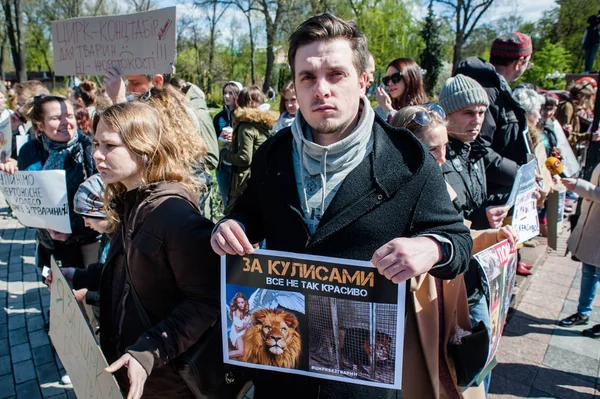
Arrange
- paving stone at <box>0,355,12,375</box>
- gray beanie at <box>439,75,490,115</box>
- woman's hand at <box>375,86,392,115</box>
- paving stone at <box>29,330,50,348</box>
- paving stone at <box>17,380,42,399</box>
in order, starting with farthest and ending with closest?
woman's hand at <box>375,86,392,115</box> < paving stone at <box>29,330,50,348</box> < paving stone at <box>0,355,12,375</box> < paving stone at <box>17,380,42,399</box> < gray beanie at <box>439,75,490,115</box>

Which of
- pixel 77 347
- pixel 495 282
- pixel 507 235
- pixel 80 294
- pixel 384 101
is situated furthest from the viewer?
pixel 384 101

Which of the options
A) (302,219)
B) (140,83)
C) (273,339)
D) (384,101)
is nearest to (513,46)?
(384,101)

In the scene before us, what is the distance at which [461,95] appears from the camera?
103 inches

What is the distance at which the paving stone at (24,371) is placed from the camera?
3.24 m

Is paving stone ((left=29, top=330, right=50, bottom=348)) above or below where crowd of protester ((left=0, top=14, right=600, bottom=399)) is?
below

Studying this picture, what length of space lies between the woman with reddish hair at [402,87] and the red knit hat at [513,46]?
68 centimetres

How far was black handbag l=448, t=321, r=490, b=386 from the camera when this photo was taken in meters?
1.73

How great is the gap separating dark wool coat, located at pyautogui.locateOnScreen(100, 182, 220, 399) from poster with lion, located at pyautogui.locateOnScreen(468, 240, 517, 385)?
1.17 m

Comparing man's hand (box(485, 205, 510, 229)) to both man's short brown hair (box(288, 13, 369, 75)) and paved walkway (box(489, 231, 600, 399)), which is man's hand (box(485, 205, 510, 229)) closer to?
man's short brown hair (box(288, 13, 369, 75))

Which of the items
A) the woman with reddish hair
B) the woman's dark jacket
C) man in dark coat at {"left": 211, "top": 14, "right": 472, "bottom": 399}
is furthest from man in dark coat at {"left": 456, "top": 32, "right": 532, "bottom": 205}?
the woman's dark jacket

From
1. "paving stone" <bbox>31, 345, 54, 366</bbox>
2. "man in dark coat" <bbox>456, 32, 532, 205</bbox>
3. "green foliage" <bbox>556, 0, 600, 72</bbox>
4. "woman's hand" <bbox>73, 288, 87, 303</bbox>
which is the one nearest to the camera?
"woman's hand" <bbox>73, 288, 87, 303</bbox>

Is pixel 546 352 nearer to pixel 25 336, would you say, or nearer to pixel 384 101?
pixel 384 101

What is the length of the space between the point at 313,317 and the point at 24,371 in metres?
3.12

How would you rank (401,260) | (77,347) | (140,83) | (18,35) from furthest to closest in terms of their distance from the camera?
(18,35)
(140,83)
(77,347)
(401,260)
